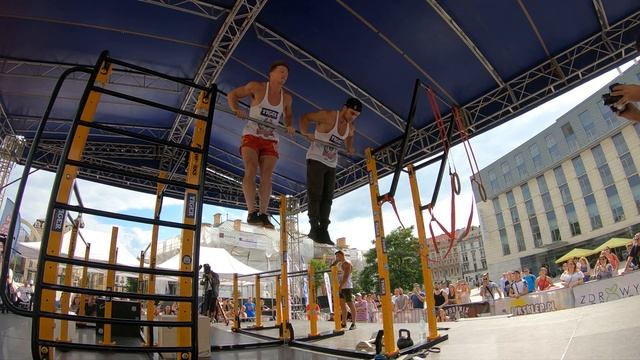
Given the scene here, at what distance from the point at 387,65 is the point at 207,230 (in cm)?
3209

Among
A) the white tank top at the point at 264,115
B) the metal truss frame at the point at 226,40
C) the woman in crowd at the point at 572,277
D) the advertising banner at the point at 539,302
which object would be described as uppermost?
the metal truss frame at the point at 226,40

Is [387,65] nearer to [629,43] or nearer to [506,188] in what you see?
[629,43]

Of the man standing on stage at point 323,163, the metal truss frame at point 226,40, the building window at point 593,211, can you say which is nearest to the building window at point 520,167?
the building window at point 593,211

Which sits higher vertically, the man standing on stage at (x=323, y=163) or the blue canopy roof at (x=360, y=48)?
the blue canopy roof at (x=360, y=48)

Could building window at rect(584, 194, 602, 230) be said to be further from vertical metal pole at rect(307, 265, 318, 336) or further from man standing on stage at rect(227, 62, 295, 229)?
man standing on stage at rect(227, 62, 295, 229)

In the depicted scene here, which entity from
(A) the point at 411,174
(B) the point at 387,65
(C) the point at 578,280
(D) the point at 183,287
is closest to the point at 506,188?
(C) the point at 578,280

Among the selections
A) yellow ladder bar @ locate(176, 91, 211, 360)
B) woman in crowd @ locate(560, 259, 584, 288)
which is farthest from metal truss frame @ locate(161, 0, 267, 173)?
woman in crowd @ locate(560, 259, 584, 288)

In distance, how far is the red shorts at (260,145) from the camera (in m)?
4.12

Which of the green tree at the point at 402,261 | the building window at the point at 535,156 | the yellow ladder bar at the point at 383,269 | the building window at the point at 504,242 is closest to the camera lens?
the yellow ladder bar at the point at 383,269

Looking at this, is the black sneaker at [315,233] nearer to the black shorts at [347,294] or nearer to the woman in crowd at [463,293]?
the black shorts at [347,294]

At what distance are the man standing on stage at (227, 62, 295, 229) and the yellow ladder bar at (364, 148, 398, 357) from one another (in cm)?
111

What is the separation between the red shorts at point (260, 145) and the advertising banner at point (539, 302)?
8.64m

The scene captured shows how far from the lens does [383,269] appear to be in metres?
3.90

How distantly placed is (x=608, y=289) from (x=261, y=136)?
896cm
